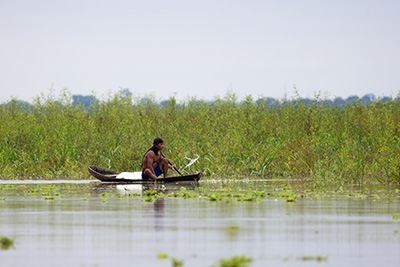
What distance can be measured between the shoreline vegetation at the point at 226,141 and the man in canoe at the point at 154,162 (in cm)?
268

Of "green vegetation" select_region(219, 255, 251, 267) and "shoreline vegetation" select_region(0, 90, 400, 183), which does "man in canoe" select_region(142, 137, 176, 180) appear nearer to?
"shoreline vegetation" select_region(0, 90, 400, 183)

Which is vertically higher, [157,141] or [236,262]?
[157,141]

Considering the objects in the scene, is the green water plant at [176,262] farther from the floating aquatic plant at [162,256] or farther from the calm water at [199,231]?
the floating aquatic plant at [162,256]

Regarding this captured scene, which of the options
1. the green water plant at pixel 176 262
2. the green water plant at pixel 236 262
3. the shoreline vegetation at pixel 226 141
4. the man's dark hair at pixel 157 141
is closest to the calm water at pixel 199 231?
the green water plant at pixel 176 262

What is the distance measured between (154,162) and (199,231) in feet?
50.5

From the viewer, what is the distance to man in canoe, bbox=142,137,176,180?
28.6 m

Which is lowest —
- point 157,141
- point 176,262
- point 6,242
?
point 176,262

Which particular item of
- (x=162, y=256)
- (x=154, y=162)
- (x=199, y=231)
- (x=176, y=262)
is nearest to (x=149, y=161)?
(x=154, y=162)

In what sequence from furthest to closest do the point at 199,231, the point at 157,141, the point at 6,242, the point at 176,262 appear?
the point at 157,141 < the point at 199,231 < the point at 6,242 < the point at 176,262

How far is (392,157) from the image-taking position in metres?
27.7

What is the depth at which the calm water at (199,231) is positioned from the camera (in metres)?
10.9

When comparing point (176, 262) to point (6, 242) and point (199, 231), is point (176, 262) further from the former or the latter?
point (199, 231)

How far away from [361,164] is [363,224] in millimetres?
14301

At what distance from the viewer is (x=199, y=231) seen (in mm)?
13711
